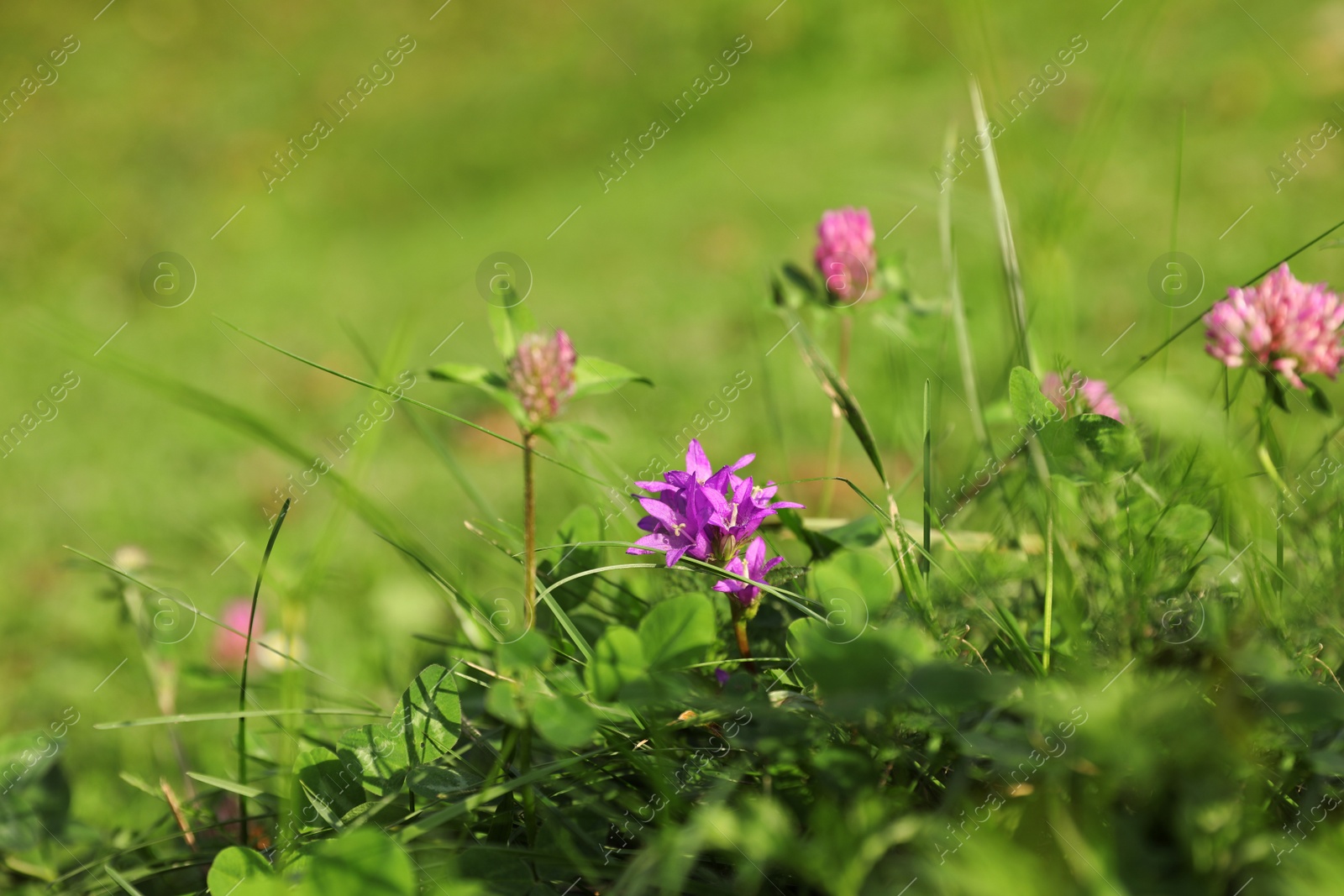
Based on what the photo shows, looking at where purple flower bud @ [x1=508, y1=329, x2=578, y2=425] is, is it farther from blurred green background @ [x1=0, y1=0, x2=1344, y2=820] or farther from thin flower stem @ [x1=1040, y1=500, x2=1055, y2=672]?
thin flower stem @ [x1=1040, y1=500, x2=1055, y2=672]

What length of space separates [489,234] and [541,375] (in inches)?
165

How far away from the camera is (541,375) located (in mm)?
700

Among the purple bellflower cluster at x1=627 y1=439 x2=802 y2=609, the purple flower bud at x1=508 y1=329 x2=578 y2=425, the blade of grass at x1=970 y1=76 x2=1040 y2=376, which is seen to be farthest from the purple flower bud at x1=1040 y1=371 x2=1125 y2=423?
the purple flower bud at x1=508 y1=329 x2=578 y2=425

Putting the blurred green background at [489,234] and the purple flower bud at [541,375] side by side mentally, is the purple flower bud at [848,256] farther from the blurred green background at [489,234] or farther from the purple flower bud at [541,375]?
the purple flower bud at [541,375]

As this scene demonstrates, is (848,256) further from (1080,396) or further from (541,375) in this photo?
(541,375)

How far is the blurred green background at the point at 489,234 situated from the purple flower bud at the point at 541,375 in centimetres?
10

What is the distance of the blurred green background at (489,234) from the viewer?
1.46m

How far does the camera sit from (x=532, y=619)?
619 mm

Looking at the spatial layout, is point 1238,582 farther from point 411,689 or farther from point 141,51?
point 141,51

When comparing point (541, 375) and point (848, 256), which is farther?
point (848, 256)

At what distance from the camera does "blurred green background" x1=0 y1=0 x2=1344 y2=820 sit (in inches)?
57.3

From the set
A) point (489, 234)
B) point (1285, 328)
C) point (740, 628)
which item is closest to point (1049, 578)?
point (740, 628)

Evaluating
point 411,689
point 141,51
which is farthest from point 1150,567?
point 141,51

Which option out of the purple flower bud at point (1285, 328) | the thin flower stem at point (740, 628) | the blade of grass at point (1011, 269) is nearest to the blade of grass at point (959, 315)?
the blade of grass at point (1011, 269)
